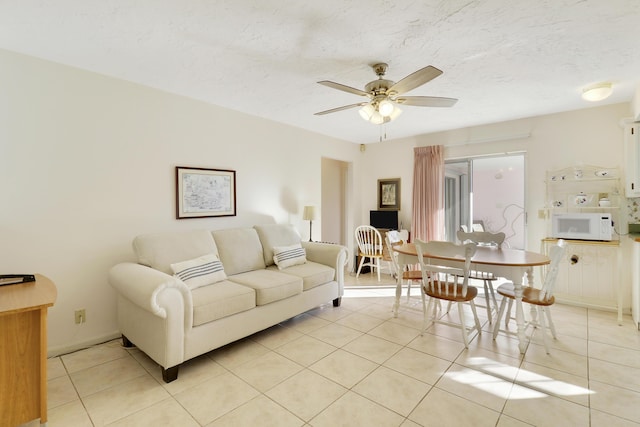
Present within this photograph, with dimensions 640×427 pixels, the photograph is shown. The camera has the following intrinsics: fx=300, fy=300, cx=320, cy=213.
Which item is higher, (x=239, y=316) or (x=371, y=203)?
(x=371, y=203)

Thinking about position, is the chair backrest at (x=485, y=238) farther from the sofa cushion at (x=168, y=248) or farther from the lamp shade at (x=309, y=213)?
the sofa cushion at (x=168, y=248)

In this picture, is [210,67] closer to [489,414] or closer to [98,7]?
[98,7]

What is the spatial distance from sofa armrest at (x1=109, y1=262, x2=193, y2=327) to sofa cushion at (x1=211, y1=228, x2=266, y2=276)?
0.84 meters

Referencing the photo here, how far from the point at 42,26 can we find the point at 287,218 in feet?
9.86

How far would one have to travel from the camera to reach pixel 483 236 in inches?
131

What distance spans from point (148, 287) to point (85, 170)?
52.2 inches

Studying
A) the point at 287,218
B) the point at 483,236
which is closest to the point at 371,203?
the point at 287,218

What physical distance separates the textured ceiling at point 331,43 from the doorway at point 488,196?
4.54 ft

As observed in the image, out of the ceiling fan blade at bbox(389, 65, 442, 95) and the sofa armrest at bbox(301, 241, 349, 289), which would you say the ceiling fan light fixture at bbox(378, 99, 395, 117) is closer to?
the ceiling fan blade at bbox(389, 65, 442, 95)

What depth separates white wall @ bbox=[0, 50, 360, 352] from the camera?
226cm

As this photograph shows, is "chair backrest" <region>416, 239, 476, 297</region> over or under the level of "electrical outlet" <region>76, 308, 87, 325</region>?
over

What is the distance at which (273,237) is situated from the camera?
3.59 m

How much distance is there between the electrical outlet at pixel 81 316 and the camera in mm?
2537

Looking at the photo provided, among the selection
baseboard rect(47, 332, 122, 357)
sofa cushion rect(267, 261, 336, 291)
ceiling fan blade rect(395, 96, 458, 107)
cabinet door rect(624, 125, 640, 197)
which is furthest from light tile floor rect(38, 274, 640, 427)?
ceiling fan blade rect(395, 96, 458, 107)
